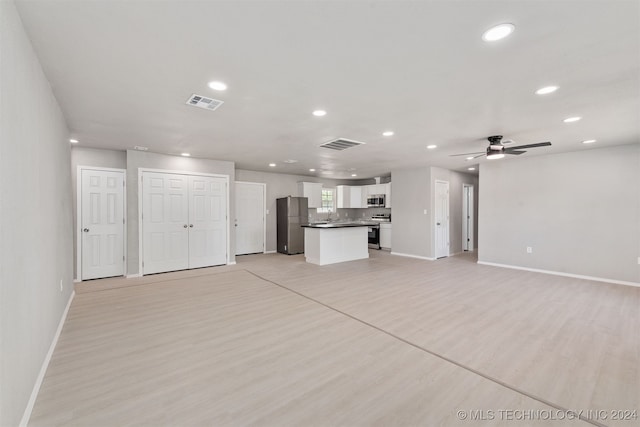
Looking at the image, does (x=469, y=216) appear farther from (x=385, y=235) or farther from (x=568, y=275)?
(x=568, y=275)

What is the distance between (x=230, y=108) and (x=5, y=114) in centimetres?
197

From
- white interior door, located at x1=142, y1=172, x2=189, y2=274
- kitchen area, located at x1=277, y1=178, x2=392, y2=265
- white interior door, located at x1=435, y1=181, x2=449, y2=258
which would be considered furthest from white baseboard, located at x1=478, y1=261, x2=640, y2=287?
white interior door, located at x1=142, y1=172, x2=189, y2=274

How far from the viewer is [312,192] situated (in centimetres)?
947

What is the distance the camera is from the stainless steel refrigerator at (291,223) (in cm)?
841

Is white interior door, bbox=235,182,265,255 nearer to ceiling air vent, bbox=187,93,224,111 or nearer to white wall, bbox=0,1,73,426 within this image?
ceiling air vent, bbox=187,93,224,111

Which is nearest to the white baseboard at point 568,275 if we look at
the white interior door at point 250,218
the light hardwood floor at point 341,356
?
the light hardwood floor at point 341,356

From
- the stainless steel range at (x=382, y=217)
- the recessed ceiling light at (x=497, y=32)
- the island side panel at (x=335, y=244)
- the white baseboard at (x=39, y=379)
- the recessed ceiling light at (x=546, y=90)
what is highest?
the recessed ceiling light at (x=546, y=90)

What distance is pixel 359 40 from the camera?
191 centimetres

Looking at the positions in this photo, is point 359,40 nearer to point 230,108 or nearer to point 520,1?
point 520,1

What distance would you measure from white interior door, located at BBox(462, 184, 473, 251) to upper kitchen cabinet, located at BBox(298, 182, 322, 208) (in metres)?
4.71

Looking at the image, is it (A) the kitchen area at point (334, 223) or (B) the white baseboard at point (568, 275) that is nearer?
(B) the white baseboard at point (568, 275)

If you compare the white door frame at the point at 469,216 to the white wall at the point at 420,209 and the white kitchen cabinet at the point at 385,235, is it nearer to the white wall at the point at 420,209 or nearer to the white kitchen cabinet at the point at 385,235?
the white wall at the point at 420,209

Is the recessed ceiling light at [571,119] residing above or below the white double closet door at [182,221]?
above

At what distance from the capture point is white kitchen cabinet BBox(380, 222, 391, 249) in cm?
909
